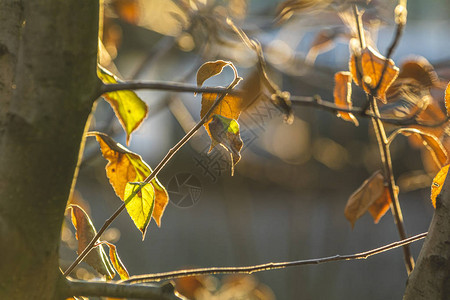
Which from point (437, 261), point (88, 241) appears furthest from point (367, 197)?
point (88, 241)

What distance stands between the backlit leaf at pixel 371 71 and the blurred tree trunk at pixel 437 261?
0.55 ft

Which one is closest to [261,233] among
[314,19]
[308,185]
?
[308,185]

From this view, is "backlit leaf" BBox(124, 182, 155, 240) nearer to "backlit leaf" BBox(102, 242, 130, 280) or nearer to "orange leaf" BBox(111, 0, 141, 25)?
"backlit leaf" BBox(102, 242, 130, 280)

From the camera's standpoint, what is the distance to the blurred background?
1.37m

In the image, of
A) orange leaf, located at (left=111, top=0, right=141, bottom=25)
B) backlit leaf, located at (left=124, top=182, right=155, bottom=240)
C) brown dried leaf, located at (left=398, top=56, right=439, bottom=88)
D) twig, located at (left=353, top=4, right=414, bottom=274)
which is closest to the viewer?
backlit leaf, located at (left=124, top=182, right=155, bottom=240)

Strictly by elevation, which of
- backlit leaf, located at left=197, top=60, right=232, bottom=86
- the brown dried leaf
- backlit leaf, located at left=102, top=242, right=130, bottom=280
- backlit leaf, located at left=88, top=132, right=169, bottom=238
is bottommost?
backlit leaf, located at left=102, top=242, right=130, bottom=280

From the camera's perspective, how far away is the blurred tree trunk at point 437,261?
42 centimetres

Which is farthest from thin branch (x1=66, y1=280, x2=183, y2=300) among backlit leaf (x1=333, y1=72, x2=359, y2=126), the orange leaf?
the orange leaf

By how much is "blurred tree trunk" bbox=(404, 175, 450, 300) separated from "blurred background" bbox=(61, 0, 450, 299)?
0.20 m

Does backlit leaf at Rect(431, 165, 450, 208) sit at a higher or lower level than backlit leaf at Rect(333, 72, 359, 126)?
lower

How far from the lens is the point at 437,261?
16.8 inches

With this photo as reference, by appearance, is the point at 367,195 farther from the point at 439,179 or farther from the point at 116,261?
the point at 116,261

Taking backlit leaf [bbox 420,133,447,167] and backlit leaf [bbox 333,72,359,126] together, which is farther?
backlit leaf [bbox 333,72,359,126]

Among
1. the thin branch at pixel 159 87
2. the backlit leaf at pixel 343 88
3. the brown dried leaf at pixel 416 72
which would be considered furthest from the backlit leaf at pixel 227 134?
the brown dried leaf at pixel 416 72
